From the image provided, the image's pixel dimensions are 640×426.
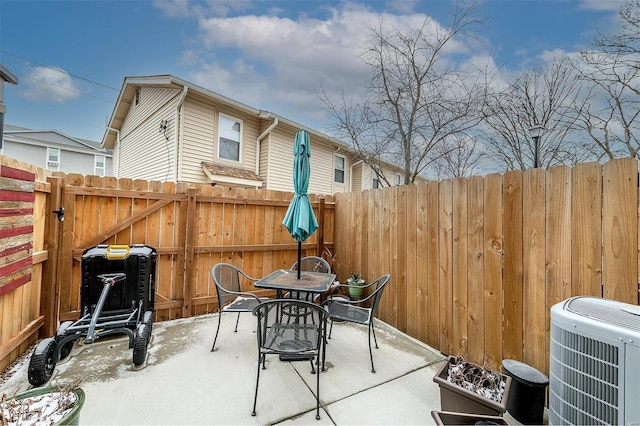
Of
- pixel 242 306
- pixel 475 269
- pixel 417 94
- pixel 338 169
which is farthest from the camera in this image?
pixel 338 169

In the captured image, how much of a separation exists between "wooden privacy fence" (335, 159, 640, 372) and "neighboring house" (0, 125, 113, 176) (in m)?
17.8

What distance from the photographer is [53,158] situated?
48.2ft

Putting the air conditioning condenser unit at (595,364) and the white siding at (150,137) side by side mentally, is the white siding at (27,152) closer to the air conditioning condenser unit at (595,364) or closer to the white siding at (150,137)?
the white siding at (150,137)

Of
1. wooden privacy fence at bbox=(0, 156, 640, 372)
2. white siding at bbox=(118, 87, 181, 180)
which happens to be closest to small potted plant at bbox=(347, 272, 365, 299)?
wooden privacy fence at bbox=(0, 156, 640, 372)

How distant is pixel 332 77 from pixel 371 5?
1716 millimetres

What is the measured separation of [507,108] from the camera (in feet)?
23.7

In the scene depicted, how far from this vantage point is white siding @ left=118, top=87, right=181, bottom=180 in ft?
25.6

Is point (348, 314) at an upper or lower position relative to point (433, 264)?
lower

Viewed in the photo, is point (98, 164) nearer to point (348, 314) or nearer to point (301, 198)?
point (301, 198)

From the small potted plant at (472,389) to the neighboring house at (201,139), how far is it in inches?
284

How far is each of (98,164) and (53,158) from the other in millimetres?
1939

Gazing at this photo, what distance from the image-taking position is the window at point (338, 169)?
1166cm

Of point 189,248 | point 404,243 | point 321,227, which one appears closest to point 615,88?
point 404,243

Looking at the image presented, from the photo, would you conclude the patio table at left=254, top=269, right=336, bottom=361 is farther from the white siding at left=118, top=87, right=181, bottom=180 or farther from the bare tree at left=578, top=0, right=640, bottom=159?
the bare tree at left=578, top=0, right=640, bottom=159
